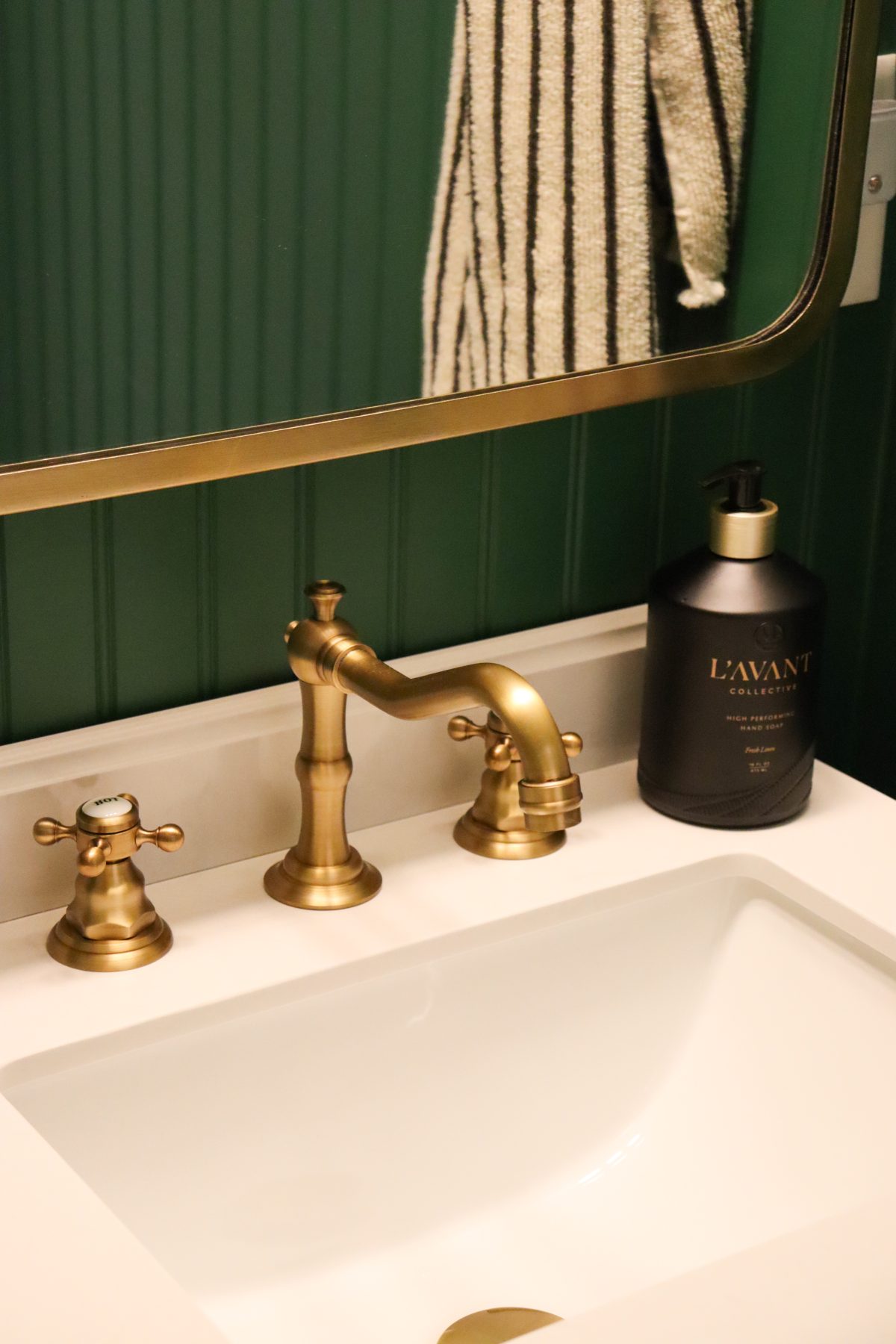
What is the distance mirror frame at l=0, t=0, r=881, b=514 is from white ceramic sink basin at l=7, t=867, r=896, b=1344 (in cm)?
25

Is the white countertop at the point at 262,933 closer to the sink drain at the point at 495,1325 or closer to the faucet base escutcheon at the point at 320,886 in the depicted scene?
the faucet base escutcheon at the point at 320,886

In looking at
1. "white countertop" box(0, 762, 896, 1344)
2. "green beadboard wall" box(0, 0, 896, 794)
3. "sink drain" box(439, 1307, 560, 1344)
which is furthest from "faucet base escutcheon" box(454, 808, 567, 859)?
"sink drain" box(439, 1307, 560, 1344)

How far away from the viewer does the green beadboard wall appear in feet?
2.46

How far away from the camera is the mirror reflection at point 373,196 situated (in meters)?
0.75

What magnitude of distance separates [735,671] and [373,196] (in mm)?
313

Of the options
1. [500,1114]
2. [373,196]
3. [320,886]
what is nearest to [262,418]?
[373,196]

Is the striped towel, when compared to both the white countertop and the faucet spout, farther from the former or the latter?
the white countertop

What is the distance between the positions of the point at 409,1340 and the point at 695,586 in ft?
1.35

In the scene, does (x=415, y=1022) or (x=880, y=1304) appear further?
(x=415, y=1022)

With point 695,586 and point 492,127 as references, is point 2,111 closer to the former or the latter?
point 492,127

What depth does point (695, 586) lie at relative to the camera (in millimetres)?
919

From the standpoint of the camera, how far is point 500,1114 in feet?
2.88

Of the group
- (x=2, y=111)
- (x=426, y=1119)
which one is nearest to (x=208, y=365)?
(x=2, y=111)

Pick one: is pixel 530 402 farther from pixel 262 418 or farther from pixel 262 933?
pixel 262 933
